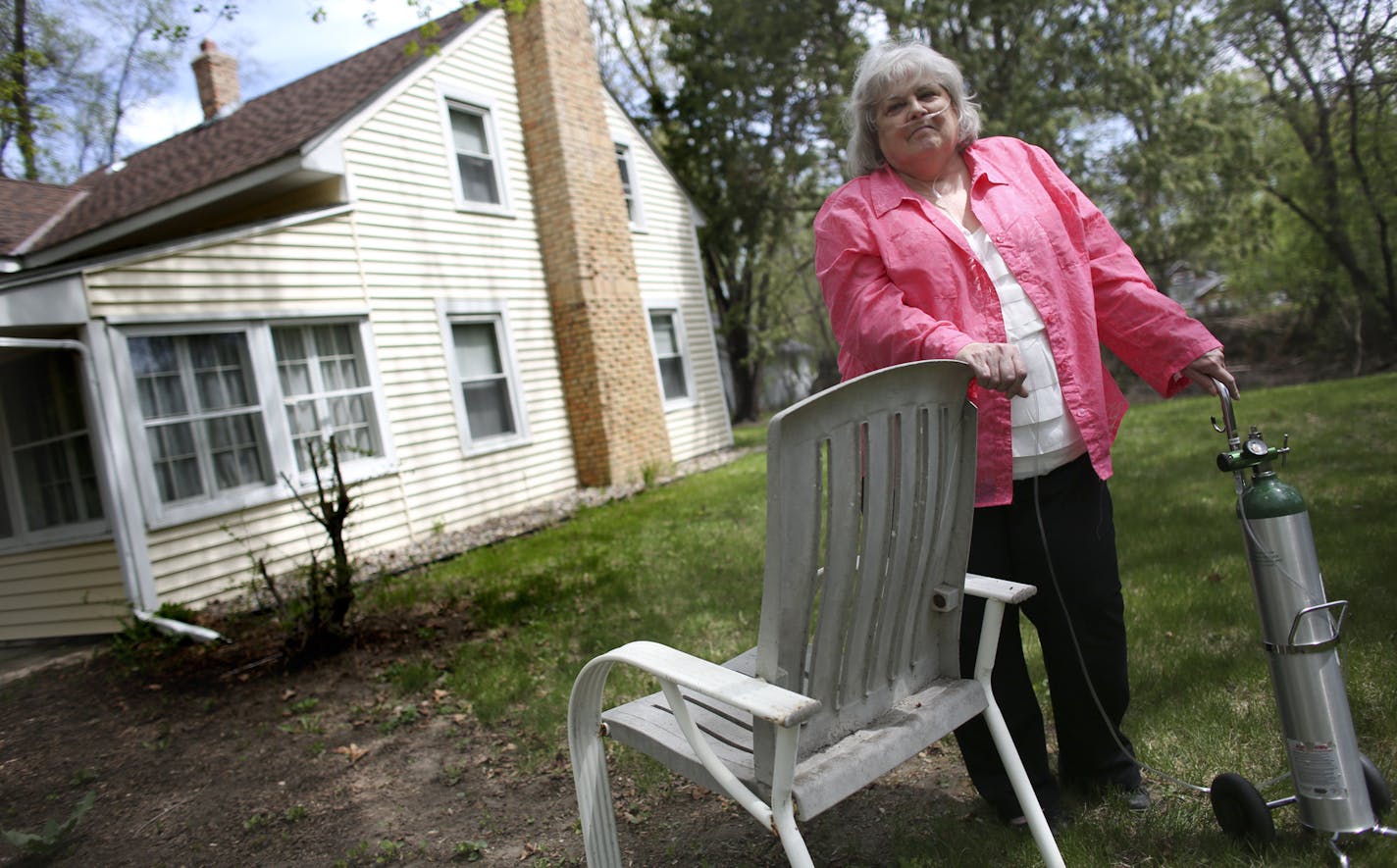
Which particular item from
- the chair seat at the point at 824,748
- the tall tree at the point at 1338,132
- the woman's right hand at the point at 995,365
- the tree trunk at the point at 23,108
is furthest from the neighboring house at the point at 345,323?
the tall tree at the point at 1338,132

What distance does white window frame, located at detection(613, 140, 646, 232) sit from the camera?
44.0 ft

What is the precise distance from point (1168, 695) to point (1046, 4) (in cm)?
1610

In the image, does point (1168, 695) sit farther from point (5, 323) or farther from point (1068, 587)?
point (5, 323)

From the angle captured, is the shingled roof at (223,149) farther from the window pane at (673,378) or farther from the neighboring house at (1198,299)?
the neighboring house at (1198,299)

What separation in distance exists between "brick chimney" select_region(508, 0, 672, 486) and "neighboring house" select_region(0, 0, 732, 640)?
4 cm

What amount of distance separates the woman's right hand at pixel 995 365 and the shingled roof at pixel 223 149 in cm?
780

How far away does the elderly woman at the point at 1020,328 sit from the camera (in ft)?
6.92

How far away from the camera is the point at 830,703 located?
1.70 metres

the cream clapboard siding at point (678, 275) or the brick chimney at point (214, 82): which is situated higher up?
the brick chimney at point (214, 82)

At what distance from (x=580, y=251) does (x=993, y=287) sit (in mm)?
9406

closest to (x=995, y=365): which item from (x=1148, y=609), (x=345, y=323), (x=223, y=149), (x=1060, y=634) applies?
(x=1060, y=634)

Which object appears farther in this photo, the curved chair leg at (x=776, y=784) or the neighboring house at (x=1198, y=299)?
the neighboring house at (x=1198, y=299)

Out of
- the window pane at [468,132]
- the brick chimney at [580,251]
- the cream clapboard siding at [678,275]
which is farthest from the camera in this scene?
the cream clapboard siding at [678,275]

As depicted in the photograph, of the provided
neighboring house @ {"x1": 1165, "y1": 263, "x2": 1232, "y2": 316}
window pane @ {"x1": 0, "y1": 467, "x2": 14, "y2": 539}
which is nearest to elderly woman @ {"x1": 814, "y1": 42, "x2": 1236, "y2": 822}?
window pane @ {"x1": 0, "y1": 467, "x2": 14, "y2": 539}
